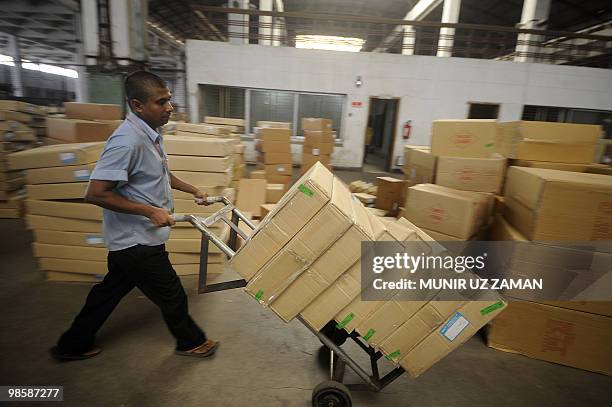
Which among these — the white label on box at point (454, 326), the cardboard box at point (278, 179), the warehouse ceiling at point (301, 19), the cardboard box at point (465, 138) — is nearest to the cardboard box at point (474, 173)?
the cardboard box at point (465, 138)

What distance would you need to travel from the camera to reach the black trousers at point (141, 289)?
1676 millimetres

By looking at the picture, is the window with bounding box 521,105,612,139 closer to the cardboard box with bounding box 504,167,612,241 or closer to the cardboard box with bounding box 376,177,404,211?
the cardboard box with bounding box 376,177,404,211

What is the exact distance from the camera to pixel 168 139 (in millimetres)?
2809

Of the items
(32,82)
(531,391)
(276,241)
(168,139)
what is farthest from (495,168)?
(32,82)

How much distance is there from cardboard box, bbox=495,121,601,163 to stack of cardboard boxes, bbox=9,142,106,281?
353cm

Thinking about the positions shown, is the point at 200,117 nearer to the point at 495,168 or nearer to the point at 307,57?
the point at 307,57

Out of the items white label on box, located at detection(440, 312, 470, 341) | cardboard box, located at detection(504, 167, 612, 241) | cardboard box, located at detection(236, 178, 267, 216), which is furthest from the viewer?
cardboard box, located at detection(236, 178, 267, 216)

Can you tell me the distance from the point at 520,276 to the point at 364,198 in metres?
2.49

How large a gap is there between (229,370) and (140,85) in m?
1.67

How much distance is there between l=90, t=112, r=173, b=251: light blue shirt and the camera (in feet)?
4.77

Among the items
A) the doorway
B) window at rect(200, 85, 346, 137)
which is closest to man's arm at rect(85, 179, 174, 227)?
window at rect(200, 85, 346, 137)

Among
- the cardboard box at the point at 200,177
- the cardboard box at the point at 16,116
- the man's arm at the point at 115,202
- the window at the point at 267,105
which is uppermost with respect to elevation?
the window at the point at 267,105

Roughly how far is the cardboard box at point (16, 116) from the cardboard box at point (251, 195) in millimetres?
3549

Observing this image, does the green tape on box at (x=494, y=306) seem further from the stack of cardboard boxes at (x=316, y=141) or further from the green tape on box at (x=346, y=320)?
the stack of cardboard boxes at (x=316, y=141)
